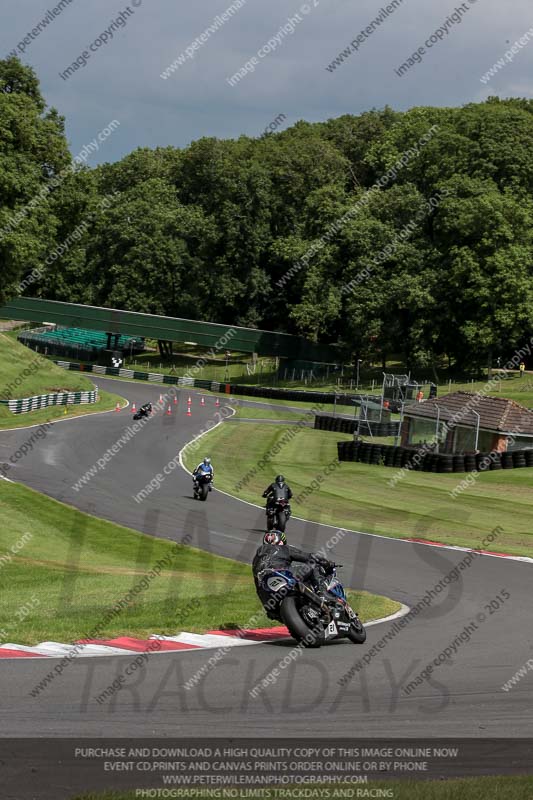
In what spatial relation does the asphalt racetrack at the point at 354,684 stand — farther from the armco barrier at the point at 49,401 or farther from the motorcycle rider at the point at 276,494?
the armco barrier at the point at 49,401

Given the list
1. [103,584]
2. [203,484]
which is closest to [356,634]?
[103,584]

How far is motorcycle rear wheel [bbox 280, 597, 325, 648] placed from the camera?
40.3 feet

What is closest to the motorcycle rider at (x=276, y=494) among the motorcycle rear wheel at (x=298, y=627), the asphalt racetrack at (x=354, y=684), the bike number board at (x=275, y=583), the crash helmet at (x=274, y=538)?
the asphalt racetrack at (x=354, y=684)

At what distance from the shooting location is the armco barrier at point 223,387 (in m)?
70.3

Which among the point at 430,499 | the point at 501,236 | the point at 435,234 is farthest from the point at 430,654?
the point at 435,234

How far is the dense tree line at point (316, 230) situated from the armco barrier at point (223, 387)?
29.1ft

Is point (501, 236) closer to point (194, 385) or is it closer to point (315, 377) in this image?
A: point (315, 377)

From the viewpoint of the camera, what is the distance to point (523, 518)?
28.4 m

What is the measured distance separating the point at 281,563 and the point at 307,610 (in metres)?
0.69

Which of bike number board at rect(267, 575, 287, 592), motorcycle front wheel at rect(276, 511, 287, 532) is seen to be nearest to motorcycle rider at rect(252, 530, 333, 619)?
bike number board at rect(267, 575, 287, 592)

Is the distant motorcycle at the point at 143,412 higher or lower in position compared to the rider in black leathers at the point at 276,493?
lower

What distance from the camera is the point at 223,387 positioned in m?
75.8

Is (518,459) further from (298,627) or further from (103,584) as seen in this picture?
(298,627)

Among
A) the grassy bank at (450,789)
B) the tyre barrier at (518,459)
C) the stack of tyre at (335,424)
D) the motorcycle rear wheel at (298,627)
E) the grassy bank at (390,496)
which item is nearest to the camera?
the grassy bank at (450,789)
